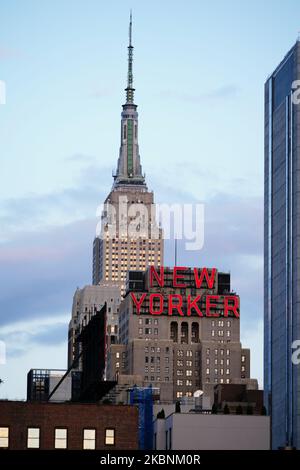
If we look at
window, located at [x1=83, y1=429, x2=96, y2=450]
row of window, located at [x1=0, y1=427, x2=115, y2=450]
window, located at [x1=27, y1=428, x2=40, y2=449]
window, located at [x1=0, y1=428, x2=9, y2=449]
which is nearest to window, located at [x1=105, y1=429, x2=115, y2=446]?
row of window, located at [x1=0, y1=427, x2=115, y2=450]

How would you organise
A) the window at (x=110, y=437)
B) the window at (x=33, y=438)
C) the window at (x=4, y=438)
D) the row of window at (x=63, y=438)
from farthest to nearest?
the window at (x=110, y=437)
the row of window at (x=63, y=438)
the window at (x=33, y=438)
the window at (x=4, y=438)

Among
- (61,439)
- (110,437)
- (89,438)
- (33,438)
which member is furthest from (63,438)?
(110,437)

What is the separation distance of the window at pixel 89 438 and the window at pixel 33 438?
339 cm

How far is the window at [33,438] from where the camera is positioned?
106125 mm

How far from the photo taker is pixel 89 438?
107125 mm

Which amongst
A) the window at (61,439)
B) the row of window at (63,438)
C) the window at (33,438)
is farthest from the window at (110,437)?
the window at (33,438)

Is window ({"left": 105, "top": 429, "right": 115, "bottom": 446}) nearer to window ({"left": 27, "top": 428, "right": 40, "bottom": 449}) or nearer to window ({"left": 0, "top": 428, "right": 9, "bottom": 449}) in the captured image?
window ({"left": 27, "top": 428, "right": 40, "bottom": 449})

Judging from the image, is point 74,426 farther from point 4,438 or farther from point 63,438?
point 4,438

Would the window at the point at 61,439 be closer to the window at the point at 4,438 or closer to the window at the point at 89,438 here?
the window at the point at 89,438

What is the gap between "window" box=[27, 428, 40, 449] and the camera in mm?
106125
